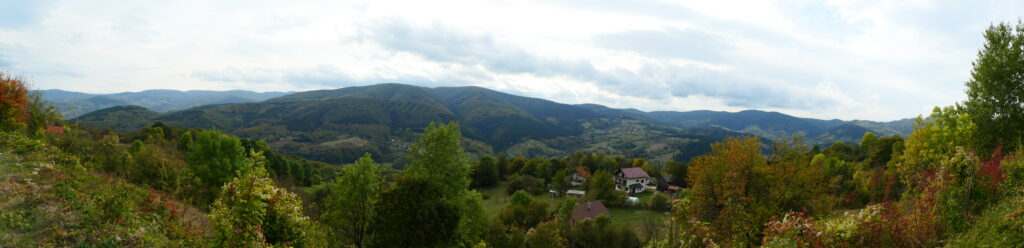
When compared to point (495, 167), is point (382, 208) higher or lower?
higher

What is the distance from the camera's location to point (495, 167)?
8100 centimetres

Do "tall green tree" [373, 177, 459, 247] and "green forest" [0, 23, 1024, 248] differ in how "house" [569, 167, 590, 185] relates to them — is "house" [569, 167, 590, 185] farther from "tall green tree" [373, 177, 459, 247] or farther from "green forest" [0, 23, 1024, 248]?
"tall green tree" [373, 177, 459, 247]

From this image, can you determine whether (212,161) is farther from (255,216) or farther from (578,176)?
(578,176)

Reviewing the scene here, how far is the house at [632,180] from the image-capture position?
3137 inches

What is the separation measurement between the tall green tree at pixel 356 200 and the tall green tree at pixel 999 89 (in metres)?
26.5

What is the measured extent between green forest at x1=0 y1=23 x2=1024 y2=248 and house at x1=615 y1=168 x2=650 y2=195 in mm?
42991

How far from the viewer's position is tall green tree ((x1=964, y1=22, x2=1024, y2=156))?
16188 mm

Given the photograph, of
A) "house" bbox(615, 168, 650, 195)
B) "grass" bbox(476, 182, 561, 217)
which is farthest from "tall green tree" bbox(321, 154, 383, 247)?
"house" bbox(615, 168, 650, 195)

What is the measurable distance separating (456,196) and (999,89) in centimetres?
2405

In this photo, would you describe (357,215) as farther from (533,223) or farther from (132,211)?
(533,223)

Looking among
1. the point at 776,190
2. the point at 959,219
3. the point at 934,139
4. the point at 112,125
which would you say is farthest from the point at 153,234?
the point at 112,125

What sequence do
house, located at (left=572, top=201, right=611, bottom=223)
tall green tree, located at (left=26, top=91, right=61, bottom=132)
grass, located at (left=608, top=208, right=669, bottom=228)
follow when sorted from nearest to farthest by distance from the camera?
tall green tree, located at (left=26, top=91, right=61, bottom=132) → house, located at (left=572, top=201, right=611, bottom=223) → grass, located at (left=608, top=208, right=669, bottom=228)

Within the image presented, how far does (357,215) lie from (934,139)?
92.3 ft

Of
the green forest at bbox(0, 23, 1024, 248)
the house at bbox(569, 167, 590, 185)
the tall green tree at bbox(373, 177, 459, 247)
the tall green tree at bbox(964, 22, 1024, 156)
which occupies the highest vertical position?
the tall green tree at bbox(964, 22, 1024, 156)
